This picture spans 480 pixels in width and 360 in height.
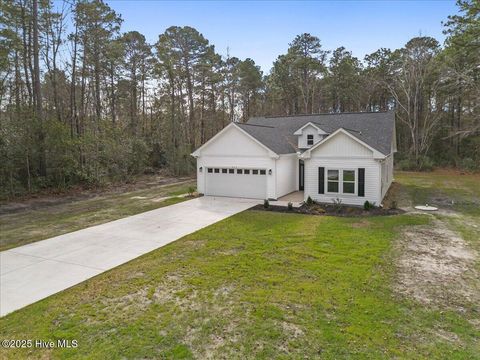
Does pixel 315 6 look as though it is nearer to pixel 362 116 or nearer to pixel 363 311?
pixel 362 116

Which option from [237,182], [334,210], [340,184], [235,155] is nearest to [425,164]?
[340,184]

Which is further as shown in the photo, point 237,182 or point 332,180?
point 237,182

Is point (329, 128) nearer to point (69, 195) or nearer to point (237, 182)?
point (237, 182)

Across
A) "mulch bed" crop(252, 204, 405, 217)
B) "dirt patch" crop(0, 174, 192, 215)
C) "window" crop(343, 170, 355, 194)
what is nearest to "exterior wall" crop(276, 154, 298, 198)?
"mulch bed" crop(252, 204, 405, 217)

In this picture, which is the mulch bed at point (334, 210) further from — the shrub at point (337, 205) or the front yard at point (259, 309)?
the front yard at point (259, 309)

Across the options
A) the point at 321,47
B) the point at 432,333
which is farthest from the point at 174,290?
the point at 321,47

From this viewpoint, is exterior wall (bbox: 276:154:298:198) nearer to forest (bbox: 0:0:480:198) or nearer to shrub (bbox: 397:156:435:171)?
forest (bbox: 0:0:480:198)
